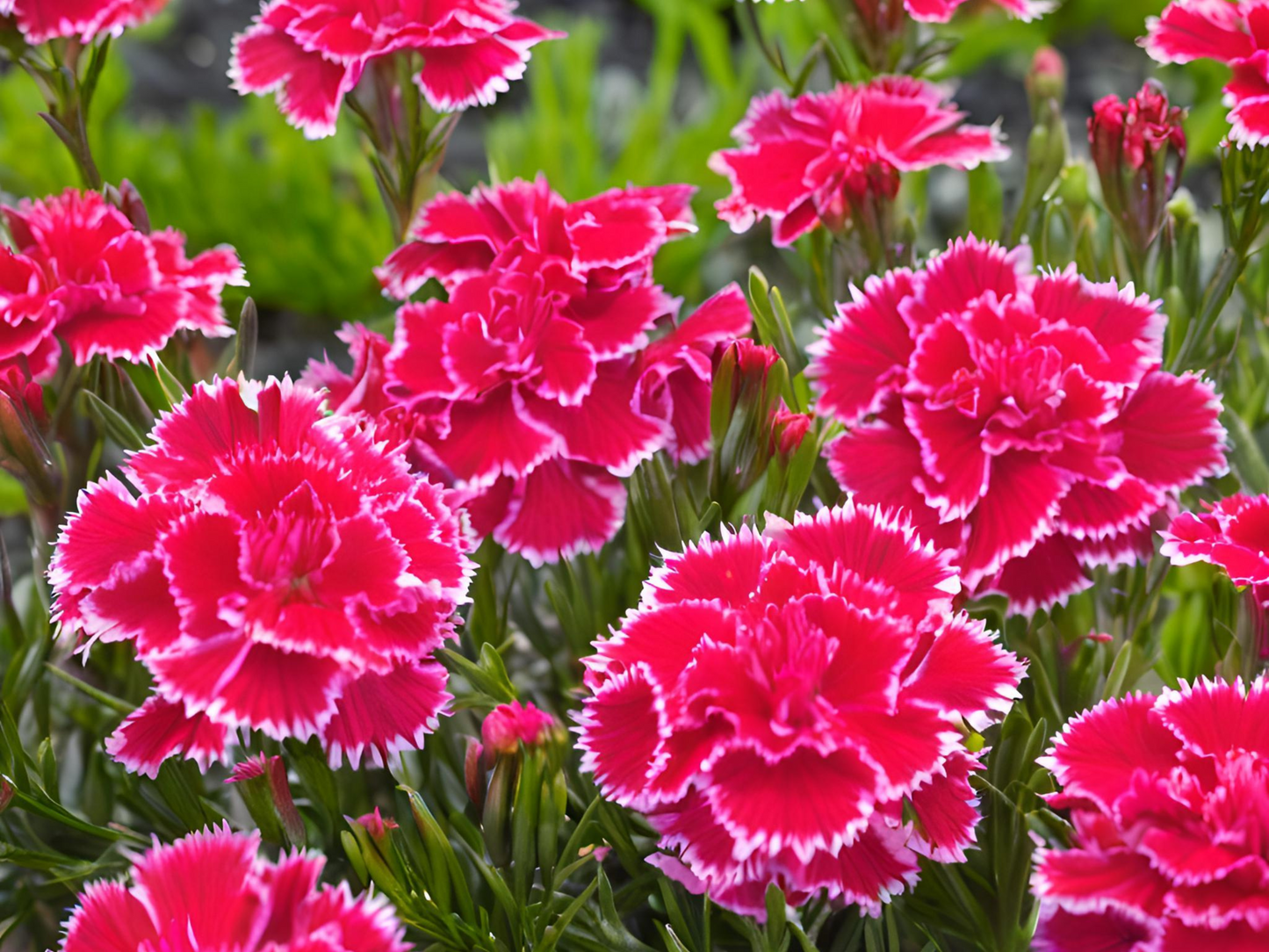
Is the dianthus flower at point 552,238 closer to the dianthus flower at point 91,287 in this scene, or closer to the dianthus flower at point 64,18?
the dianthus flower at point 91,287

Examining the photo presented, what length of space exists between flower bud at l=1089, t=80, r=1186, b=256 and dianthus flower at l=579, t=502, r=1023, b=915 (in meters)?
0.39

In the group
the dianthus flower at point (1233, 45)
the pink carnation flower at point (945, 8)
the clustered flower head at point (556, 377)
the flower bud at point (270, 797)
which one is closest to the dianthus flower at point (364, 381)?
the clustered flower head at point (556, 377)

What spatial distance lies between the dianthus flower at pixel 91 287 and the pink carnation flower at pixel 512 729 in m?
0.35

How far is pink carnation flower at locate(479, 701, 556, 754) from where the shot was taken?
69cm

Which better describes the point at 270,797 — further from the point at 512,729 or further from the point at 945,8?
the point at 945,8

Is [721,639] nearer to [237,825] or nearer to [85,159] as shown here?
[237,825]

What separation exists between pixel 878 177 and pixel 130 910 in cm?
66

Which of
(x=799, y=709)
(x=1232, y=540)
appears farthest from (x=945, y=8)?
(x=799, y=709)

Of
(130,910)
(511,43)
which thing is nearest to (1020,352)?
(511,43)

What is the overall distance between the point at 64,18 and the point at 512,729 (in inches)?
23.3

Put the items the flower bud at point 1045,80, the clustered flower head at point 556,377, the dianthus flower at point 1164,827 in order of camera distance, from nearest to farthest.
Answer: the dianthus flower at point 1164,827
the clustered flower head at point 556,377
the flower bud at point 1045,80

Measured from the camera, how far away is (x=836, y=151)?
939mm

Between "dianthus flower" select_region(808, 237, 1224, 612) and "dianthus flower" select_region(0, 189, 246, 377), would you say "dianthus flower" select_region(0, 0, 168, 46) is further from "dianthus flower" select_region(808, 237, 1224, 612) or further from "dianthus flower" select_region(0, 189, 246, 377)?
"dianthus flower" select_region(808, 237, 1224, 612)

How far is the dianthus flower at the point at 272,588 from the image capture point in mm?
630
